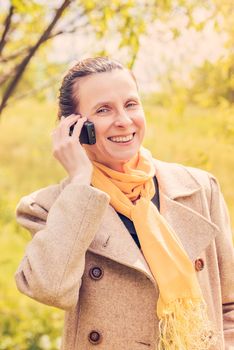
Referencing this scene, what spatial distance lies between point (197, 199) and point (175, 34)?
133 centimetres

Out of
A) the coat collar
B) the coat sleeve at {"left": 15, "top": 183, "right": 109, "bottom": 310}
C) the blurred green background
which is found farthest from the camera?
the blurred green background

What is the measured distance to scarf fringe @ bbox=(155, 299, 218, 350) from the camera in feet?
6.85

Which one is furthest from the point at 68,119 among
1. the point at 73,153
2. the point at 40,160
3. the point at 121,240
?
the point at 40,160

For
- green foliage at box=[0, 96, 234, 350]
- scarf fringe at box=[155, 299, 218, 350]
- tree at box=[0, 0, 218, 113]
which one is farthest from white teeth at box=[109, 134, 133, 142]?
green foliage at box=[0, 96, 234, 350]

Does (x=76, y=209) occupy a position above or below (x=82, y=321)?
above

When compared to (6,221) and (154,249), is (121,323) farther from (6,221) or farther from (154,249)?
(6,221)

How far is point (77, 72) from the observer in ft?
7.55

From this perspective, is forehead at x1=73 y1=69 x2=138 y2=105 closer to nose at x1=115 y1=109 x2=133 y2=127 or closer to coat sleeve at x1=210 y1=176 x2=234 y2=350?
nose at x1=115 y1=109 x2=133 y2=127

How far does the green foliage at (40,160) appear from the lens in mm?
4707

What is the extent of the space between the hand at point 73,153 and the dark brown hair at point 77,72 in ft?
0.37

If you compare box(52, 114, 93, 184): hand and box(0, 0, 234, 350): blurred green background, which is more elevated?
box(0, 0, 234, 350): blurred green background

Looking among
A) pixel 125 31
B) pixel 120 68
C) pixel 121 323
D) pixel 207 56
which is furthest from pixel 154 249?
pixel 207 56

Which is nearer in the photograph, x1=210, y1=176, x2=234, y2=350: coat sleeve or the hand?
the hand

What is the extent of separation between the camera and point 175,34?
3398mm
